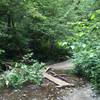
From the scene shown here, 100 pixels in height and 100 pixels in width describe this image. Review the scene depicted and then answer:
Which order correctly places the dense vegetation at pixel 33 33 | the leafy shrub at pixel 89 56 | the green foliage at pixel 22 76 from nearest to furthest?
the leafy shrub at pixel 89 56, the green foliage at pixel 22 76, the dense vegetation at pixel 33 33

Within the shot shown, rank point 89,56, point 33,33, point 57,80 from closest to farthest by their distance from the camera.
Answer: point 89,56
point 57,80
point 33,33

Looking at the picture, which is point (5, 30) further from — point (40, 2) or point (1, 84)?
point (1, 84)

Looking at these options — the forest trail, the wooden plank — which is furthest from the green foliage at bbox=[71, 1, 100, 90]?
the wooden plank

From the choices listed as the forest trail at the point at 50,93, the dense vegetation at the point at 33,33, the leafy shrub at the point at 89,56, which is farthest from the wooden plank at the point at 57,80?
the leafy shrub at the point at 89,56

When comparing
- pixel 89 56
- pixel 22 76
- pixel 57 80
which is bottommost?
pixel 57 80

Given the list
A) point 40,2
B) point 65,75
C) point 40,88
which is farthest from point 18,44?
point 40,88

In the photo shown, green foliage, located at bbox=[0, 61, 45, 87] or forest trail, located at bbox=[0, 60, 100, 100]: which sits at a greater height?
green foliage, located at bbox=[0, 61, 45, 87]

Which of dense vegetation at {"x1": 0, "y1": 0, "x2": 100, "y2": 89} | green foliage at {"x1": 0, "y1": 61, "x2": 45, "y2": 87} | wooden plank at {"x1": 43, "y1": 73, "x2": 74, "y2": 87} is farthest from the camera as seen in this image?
dense vegetation at {"x1": 0, "y1": 0, "x2": 100, "y2": 89}

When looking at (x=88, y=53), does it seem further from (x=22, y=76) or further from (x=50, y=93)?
(x=22, y=76)

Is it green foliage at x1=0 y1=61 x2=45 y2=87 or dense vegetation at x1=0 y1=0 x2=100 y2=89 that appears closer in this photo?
green foliage at x1=0 y1=61 x2=45 y2=87

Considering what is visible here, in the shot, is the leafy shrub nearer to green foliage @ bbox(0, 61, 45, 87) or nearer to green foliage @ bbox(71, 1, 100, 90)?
green foliage @ bbox(71, 1, 100, 90)

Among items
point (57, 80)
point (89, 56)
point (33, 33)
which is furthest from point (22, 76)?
point (33, 33)

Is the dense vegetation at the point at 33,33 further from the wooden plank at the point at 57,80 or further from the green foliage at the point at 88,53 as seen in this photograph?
the wooden plank at the point at 57,80

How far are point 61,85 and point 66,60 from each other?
226 inches
